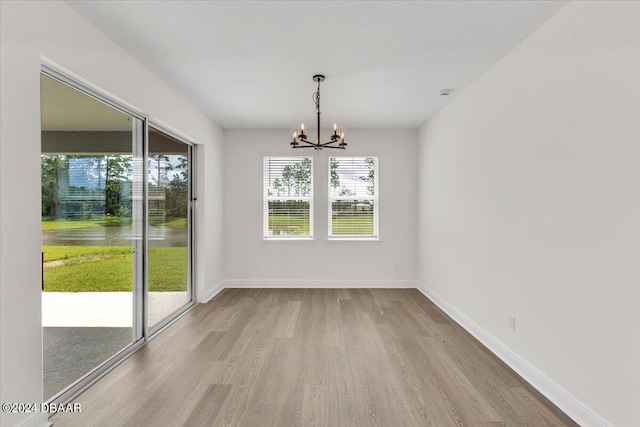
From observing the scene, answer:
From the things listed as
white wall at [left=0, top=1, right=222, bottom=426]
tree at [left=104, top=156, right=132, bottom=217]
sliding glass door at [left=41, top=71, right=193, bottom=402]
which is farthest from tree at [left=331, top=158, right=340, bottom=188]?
white wall at [left=0, top=1, right=222, bottom=426]

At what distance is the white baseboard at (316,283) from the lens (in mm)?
5586

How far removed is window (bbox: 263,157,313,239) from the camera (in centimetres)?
566

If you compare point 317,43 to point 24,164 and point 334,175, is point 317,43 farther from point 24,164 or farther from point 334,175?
point 334,175

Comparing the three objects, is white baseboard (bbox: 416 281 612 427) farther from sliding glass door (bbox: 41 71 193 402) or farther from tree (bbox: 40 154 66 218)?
tree (bbox: 40 154 66 218)

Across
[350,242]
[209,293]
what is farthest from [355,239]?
[209,293]

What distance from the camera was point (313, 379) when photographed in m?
2.58

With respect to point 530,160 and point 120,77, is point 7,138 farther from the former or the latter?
point 530,160

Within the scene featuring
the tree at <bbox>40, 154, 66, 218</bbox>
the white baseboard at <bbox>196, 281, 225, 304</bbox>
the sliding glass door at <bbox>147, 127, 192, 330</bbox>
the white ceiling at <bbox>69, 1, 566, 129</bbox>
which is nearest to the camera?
the tree at <bbox>40, 154, 66, 218</bbox>

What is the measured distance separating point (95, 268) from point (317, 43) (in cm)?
261

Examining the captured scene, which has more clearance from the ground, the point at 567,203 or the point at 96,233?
the point at 567,203

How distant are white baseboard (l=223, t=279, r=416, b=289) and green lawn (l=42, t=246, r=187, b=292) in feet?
6.13

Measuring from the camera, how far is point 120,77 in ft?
9.13

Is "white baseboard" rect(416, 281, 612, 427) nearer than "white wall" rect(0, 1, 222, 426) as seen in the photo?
No

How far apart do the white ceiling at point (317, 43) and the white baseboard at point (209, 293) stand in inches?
106
